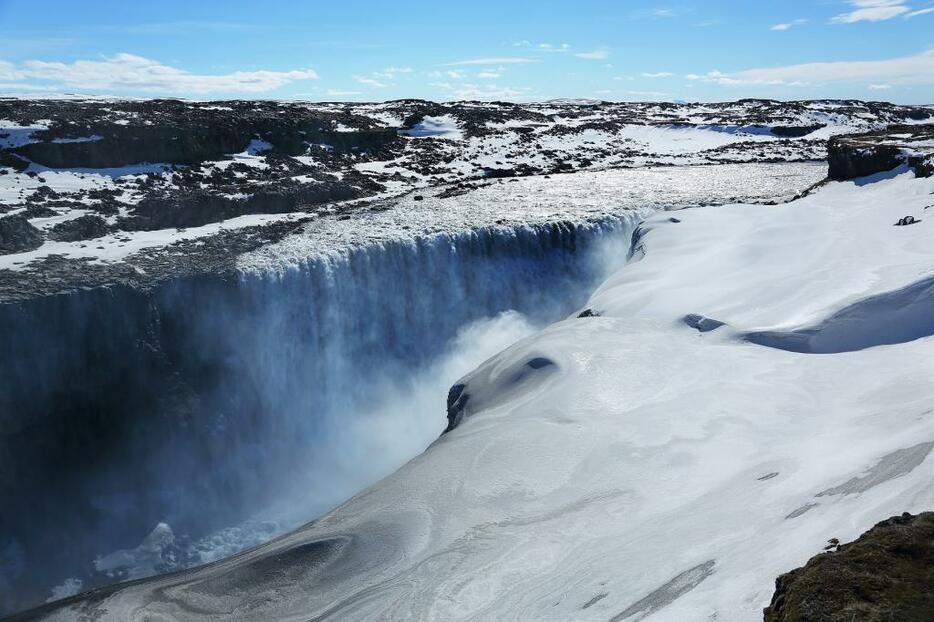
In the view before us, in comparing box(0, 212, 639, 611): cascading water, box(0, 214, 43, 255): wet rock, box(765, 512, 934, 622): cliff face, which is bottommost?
box(0, 212, 639, 611): cascading water

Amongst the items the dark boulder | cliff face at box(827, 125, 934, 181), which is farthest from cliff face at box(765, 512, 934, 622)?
the dark boulder

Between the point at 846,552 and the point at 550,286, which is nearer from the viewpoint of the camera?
the point at 846,552

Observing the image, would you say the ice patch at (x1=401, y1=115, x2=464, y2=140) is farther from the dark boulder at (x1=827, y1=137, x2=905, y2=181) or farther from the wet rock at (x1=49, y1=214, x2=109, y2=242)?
the wet rock at (x1=49, y1=214, x2=109, y2=242)

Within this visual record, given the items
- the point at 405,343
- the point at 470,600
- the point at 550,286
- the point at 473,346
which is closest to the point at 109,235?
the point at 405,343

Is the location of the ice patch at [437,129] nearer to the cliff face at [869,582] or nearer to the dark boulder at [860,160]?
the dark boulder at [860,160]

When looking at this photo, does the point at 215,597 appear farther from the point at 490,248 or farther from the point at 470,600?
the point at 490,248

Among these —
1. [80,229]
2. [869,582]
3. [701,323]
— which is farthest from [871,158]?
[80,229]
